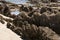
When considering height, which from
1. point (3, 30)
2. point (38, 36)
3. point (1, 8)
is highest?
point (38, 36)

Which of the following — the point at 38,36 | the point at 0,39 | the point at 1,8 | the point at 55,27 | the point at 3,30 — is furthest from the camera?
the point at 1,8

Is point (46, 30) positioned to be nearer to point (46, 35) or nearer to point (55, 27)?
point (46, 35)

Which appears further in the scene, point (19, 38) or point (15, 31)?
point (15, 31)

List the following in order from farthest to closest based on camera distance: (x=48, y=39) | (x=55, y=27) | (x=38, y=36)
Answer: (x=55, y=27), (x=38, y=36), (x=48, y=39)

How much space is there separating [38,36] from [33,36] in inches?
22.2

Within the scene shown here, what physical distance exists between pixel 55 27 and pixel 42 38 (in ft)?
11.8

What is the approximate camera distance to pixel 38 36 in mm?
13930

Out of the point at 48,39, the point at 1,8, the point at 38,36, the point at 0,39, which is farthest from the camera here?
the point at 1,8

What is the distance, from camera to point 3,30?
58.7ft

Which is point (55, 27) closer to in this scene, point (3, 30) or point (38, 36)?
point (38, 36)

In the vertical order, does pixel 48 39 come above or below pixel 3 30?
above

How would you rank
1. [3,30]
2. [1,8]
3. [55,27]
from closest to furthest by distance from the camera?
[55,27], [3,30], [1,8]

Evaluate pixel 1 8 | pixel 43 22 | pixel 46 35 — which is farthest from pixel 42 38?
pixel 1 8

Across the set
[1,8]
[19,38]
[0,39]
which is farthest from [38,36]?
[1,8]
